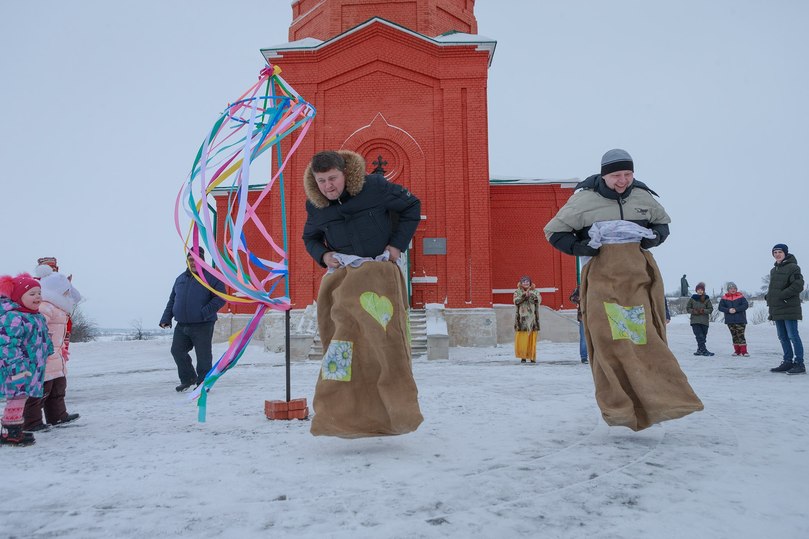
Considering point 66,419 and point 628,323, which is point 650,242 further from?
point 66,419

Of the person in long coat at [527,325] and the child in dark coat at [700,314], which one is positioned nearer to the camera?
the person in long coat at [527,325]

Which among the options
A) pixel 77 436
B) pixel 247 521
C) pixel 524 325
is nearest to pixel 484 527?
pixel 247 521

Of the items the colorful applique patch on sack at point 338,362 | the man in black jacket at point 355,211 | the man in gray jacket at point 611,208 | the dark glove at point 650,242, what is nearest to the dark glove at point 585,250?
the man in gray jacket at point 611,208

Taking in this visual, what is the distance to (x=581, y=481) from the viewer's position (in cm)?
243

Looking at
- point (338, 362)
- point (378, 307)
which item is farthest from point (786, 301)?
point (338, 362)

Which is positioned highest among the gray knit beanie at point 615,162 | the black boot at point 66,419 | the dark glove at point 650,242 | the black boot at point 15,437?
the gray knit beanie at point 615,162

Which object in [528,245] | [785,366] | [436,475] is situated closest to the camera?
[436,475]

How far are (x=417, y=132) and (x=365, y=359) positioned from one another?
1204 cm

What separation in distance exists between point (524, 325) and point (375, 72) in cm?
886

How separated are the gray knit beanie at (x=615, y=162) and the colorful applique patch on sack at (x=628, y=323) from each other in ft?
3.04

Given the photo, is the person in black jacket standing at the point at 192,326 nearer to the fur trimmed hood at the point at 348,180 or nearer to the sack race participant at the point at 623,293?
the fur trimmed hood at the point at 348,180

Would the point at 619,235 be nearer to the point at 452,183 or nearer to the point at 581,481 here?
the point at 581,481

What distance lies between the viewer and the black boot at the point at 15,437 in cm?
363

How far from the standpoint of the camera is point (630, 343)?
3.38 meters
